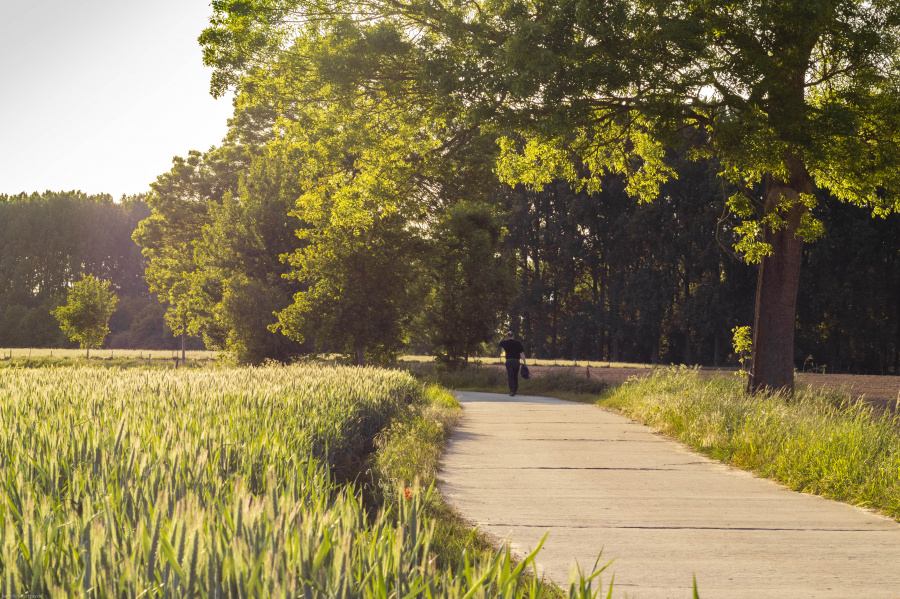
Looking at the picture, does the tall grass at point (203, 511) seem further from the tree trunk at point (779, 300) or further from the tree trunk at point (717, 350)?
the tree trunk at point (717, 350)

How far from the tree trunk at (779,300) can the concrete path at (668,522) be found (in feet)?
15.2

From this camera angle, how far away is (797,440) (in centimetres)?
838

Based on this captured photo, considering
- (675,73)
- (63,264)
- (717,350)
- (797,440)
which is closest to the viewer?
(797,440)

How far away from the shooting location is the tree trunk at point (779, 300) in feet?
43.7

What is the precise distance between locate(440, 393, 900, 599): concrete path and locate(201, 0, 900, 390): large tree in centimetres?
580

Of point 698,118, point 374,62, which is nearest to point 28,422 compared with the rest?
point 374,62

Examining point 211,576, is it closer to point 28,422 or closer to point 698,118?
point 28,422

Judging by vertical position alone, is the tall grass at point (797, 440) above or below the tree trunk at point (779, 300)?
below

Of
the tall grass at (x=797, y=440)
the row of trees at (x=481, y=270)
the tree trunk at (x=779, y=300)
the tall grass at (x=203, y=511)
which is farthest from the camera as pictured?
the row of trees at (x=481, y=270)

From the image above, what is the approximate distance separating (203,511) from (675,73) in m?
12.8

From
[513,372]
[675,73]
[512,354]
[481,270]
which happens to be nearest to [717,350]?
[481,270]

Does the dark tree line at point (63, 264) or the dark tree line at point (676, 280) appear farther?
the dark tree line at point (63, 264)

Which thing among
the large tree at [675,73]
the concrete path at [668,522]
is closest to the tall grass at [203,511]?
the concrete path at [668,522]

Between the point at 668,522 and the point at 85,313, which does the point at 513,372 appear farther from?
the point at 85,313
